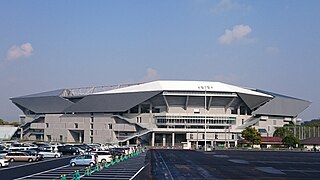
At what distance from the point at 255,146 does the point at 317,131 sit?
27115mm

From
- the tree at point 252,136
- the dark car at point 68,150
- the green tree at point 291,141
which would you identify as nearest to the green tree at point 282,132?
the green tree at point 291,141

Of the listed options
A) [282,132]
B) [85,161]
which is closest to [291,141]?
[282,132]

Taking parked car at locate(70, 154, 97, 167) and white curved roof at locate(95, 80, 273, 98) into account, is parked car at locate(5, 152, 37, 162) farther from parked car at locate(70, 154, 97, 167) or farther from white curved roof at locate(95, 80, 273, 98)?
white curved roof at locate(95, 80, 273, 98)

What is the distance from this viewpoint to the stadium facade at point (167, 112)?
133875 millimetres

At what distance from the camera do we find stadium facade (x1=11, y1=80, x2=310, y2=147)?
133875 millimetres

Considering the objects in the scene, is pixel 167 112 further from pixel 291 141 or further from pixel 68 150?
pixel 68 150

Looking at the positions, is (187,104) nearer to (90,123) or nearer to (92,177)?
(90,123)

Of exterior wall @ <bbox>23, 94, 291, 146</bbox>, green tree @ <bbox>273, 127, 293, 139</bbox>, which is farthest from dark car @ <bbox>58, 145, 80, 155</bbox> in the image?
green tree @ <bbox>273, 127, 293, 139</bbox>

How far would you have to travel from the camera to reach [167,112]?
138 m

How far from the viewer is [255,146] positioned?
127 m

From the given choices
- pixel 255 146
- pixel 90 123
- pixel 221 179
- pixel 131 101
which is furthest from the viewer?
pixel 90 123

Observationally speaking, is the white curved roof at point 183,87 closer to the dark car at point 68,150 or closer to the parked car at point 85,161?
the dark car at point 68,150

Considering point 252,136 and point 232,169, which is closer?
point 232,169

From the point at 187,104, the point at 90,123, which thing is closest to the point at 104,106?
the point at 90,123
